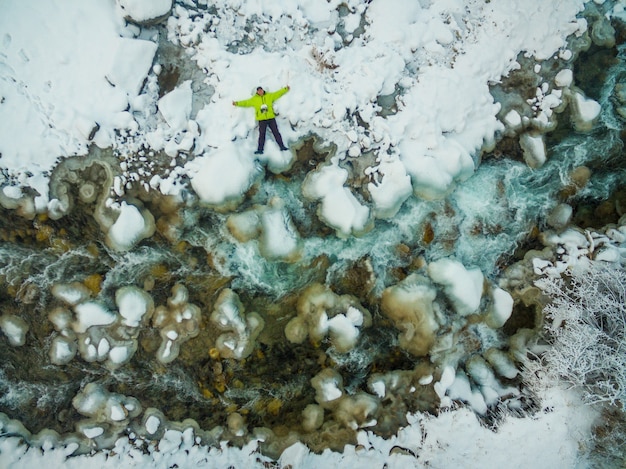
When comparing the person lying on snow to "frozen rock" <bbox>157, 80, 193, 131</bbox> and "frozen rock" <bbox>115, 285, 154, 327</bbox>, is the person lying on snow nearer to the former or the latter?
"frozen rock" <bbox>157, 80, 193, 131</bbox>

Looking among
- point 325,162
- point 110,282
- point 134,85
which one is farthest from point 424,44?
point 110,282

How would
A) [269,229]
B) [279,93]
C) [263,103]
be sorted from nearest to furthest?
[263,103] → [279,93] → [269,229]

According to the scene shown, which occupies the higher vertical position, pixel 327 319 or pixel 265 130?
pixel 265 130

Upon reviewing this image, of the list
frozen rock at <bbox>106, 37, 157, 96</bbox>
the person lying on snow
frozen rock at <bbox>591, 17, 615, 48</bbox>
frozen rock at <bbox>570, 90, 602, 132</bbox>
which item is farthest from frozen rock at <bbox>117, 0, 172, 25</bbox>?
frozen rock at <bbox>591, 17, 615, 48</bbox>

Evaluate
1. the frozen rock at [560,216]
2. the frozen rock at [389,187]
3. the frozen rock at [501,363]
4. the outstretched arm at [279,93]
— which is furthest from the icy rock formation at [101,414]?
the frozen rock at [560,216]

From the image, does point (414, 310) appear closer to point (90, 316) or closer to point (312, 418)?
point (312, 418)

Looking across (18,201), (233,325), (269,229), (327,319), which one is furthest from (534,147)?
(18,201)

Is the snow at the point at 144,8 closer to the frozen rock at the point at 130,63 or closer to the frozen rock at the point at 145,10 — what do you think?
the frozen rock at the point at 145,10

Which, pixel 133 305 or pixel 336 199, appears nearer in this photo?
pixel 133 305
